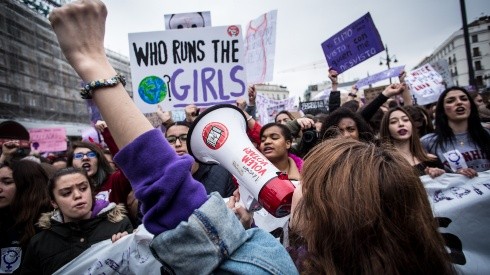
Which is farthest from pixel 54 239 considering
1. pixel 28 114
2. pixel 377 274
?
pixel 28 114

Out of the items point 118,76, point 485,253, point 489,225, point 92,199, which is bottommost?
point 485,253

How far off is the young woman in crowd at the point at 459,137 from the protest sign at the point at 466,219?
561 mm

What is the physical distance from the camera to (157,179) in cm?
72

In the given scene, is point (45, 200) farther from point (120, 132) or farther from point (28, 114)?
point (28, 114)

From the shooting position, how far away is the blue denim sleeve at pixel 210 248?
2.24ft

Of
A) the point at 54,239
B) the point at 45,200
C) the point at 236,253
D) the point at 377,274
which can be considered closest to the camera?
the point at 236,253

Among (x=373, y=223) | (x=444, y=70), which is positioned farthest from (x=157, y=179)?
(x=444, y=70)

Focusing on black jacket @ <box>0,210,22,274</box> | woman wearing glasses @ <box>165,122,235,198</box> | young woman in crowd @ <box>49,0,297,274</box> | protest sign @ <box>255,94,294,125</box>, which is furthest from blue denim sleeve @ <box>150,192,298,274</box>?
protest sign @ <box>255,94,294,125</box>

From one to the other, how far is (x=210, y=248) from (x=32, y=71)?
26789 millimetres

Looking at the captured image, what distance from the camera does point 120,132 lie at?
0.73 meters

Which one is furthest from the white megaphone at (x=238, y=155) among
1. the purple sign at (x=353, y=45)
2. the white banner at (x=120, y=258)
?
the purple sign at (x=353, y=45)

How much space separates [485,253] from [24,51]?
25.7 meters

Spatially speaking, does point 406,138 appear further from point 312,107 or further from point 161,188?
point 312,107

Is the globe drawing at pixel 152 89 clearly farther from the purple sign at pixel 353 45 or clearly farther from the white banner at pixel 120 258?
the purple sign at pixel 353 45
